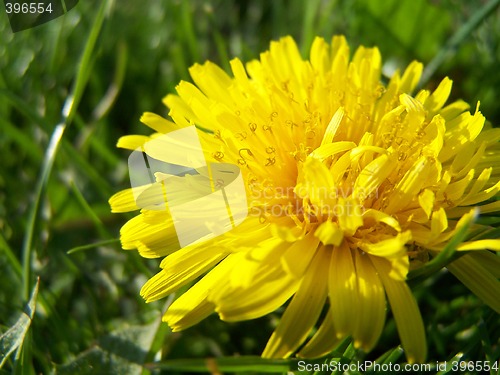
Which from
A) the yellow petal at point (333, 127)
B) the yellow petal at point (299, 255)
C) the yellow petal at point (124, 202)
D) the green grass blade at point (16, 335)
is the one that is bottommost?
the green grass blade at point (16, 335)

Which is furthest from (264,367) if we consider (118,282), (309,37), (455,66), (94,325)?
(455,66)

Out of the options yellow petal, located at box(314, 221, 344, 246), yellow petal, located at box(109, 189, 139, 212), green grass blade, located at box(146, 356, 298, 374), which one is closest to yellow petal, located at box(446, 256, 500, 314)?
yellow petal, located at box(314, 221, 344, 246)

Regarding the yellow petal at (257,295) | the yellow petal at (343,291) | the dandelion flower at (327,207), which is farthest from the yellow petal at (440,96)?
the yellow petal at (257,295)

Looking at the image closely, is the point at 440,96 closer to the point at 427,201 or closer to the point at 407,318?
the point at 427,201

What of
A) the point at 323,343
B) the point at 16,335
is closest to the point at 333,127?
the point at 323,343

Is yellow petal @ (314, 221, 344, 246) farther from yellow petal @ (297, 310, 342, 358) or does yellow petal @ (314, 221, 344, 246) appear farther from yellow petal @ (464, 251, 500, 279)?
yellow petal @ (464, 251, 500, 279)

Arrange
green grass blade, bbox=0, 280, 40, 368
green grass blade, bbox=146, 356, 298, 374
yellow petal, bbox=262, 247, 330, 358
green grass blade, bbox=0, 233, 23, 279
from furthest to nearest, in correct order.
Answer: green grass blade, bbox=0, 233, 23, 279 → green grass blade, bbox=0, 280, 40, 368 → yellow petal, bbox=262, 247, 330, 358 → green grass blade, bbox=146, 356, 298, 374

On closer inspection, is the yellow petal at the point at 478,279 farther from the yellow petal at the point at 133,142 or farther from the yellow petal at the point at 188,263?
the yellow petal at the point at 133,142

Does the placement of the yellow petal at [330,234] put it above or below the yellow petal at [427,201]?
below
